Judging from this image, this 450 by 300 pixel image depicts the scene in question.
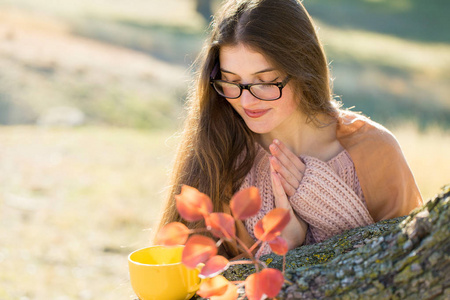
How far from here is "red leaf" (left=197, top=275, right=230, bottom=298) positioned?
2.61 ft

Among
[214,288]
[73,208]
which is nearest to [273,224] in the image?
[214,288]

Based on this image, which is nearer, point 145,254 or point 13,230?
point 145,254

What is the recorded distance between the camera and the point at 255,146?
2.02 m

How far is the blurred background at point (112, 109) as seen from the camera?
4.13 metres

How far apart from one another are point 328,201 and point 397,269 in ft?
2.89

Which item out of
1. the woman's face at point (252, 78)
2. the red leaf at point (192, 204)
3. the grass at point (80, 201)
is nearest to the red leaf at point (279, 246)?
the red leaf at point (192, 204)

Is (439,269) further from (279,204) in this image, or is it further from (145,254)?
(279,204)

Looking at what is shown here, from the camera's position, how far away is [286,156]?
1739mm

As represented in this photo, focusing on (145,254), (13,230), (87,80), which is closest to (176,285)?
(145,254)

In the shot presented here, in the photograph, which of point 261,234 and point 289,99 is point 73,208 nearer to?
point 289,99

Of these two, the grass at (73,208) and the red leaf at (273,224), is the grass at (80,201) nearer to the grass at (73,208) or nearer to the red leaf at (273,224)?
the grass at (73,208)

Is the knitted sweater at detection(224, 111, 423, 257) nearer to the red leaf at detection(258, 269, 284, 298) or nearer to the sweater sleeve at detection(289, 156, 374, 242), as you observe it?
the sweater sleeve at detection(289, 156, 374, 242)

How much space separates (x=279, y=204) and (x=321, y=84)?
1.78 ft

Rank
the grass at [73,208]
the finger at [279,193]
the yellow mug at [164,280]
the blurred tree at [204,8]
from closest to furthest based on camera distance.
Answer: the yellow mug at [164,280] → the finger at [279,193] → the grass at [73,208] → the blurred tree at [204,8]
